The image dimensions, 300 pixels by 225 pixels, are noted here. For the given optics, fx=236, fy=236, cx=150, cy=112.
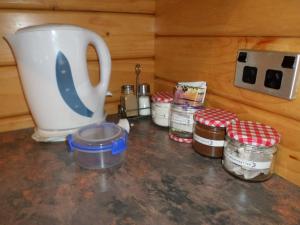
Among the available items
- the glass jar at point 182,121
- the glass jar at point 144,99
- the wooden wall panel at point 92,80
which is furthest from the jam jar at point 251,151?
the wooden wall panel at point 92,80

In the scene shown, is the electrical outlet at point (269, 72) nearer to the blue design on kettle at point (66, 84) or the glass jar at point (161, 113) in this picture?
the glass jar at point (161, 113)

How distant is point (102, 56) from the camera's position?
658 millimetres

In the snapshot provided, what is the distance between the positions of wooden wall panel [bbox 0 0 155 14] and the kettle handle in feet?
0.57

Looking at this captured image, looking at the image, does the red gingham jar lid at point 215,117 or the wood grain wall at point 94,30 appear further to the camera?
the wood grain wall at point 94,30

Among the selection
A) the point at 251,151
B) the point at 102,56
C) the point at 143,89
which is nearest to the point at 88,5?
the point at 102,56

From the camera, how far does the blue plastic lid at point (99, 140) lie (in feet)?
1.71

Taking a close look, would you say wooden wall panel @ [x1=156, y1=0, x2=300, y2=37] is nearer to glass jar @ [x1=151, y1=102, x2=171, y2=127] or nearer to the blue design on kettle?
glass jar @ [x1=151, y1=102, x2=171, y2=127]

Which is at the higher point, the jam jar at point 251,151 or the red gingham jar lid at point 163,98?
the red gingham jar lid at point 163,98

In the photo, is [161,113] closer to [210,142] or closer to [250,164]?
[210,142]

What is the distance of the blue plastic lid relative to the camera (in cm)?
52

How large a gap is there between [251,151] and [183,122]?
0.22m

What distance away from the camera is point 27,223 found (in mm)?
380

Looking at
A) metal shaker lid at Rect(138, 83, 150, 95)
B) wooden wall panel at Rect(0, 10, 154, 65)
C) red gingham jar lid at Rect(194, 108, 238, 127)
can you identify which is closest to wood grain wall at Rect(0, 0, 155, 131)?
wooden wall panel at Rect(0, 10, 154, 65)

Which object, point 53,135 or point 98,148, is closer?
point 98,148
